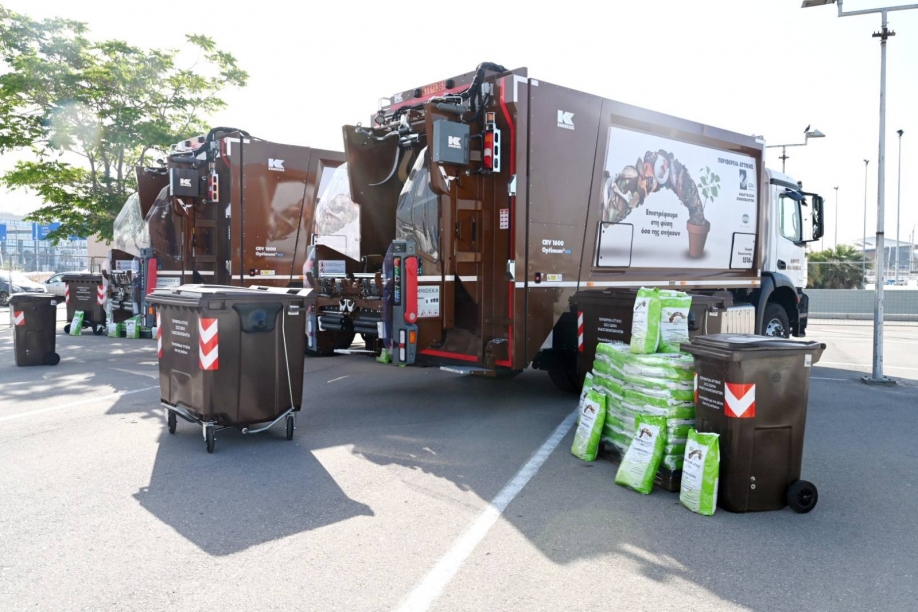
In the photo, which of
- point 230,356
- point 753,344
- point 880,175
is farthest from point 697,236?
point 230,356

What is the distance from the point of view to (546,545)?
380 centimetres

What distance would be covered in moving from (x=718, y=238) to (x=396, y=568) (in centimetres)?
806

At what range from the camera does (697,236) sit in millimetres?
9742

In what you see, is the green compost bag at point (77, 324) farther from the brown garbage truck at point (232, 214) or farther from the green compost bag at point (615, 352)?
the green compost bag at point (615, 352)

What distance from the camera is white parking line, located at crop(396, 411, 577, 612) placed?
317 centimetres

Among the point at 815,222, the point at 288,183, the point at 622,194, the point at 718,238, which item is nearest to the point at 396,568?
the point at 622,194

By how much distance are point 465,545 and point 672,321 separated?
2.59m

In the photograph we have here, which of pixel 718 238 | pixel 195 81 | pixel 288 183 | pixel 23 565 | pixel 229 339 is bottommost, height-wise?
pixel 23 565

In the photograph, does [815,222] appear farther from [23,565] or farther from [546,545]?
[23,565]

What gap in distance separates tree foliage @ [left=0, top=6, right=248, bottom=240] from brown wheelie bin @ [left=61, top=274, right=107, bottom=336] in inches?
144

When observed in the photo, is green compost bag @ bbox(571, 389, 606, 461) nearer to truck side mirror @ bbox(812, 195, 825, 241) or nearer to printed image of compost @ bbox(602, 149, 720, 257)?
printed image of compost @ bbox(602, 149, 720, 257)

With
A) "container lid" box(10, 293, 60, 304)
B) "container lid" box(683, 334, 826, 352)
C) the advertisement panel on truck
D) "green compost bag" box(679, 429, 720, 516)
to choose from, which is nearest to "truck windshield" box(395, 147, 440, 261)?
the advertisement panel on truck

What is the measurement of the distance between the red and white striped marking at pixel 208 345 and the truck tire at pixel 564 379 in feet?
12.8

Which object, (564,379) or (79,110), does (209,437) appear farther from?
(79,110)
